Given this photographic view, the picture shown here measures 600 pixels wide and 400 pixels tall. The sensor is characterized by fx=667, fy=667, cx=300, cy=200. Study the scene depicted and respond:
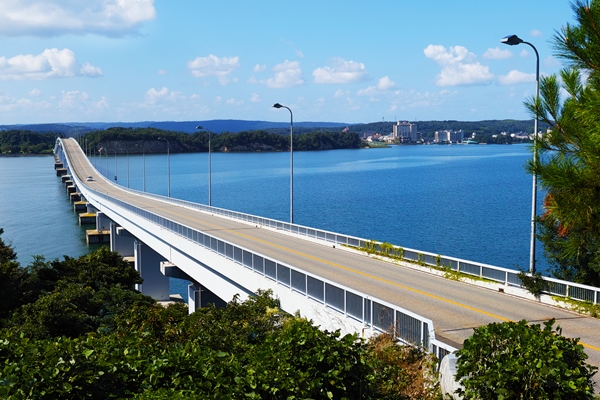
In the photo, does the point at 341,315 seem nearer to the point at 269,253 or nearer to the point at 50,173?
the point at 269,253

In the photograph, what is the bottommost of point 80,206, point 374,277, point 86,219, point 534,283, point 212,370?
point 86,219

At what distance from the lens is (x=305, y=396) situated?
7711mm

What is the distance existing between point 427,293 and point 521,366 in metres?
12.1

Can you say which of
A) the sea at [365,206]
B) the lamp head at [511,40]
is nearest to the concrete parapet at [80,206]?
the sea at [365,206]

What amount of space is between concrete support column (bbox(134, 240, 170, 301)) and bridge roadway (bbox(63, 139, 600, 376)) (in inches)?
547

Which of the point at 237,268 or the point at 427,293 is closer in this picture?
the point at 427,293

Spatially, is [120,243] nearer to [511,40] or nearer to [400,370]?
[511,40]

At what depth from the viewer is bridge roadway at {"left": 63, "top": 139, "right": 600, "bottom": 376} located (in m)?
15.3

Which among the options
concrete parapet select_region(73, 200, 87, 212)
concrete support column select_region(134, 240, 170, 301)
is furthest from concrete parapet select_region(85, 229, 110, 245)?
concrete parapet select_region(73, 200, 87, 212)

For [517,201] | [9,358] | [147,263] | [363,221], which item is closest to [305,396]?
[9,358]

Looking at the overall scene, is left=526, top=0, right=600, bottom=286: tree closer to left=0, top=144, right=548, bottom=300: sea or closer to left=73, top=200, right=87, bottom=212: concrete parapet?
left=0, top=144, right=548, bottom=300: sea

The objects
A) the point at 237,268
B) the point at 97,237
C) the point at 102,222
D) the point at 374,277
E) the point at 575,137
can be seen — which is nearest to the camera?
the point at 575,137

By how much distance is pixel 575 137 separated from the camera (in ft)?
46.9

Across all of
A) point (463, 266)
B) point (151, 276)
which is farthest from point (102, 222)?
point (463, 266)
